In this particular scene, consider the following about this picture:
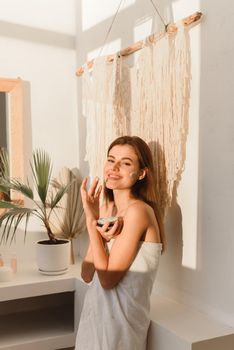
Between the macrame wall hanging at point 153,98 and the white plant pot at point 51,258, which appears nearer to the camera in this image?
the macrame wall hanging at point 153,98

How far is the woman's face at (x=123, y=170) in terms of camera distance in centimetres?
183

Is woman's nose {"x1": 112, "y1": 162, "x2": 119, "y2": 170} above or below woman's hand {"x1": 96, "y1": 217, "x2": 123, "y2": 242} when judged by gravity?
above

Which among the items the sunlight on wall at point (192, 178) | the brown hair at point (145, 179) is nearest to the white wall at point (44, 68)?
the brown hair at point (145, 179)

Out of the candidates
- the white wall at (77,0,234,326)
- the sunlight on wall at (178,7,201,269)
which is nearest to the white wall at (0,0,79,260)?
the white wall at (77,0,234,326)

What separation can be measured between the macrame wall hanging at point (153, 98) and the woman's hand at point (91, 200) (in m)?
0.29

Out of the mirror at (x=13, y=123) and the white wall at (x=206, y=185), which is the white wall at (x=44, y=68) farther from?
the white wall at (x=206, y=185)

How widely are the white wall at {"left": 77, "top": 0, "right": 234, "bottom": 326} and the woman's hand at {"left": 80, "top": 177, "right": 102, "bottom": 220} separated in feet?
1.19

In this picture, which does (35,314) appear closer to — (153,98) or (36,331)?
(36,331)

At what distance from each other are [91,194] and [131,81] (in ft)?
2.17

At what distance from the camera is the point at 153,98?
6.57ft

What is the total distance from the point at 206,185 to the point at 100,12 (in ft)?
4.56

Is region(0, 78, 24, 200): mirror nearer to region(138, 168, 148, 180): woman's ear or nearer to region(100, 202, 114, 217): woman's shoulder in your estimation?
region(100, 202, 114, 217): woman's shoulder

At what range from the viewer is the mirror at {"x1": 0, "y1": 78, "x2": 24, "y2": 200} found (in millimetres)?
2711

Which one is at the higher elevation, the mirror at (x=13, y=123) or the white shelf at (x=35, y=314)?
the mirror at (x=13, y=123)
